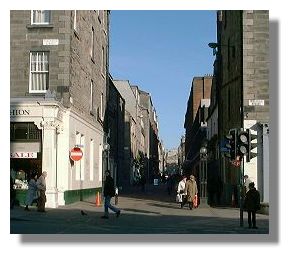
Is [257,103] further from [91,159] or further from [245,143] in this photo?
[91,159]

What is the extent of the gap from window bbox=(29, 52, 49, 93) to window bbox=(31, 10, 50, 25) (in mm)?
1475

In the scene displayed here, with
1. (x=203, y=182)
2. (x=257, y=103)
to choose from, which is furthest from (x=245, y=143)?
(x=203, y=182)

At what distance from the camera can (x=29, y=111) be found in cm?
2614

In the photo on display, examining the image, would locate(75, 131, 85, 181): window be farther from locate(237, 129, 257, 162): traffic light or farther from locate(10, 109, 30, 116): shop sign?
locate(237, 129, 257, 162): traffic light

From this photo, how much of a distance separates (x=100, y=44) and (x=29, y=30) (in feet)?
38.2

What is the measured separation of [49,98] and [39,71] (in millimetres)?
2447

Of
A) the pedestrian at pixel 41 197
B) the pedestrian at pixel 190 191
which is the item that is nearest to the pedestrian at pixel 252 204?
the pedestrian at pixel 190 191

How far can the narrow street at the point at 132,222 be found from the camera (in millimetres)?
17875

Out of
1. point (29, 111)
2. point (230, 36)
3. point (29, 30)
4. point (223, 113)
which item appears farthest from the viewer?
→ point (223, 113)

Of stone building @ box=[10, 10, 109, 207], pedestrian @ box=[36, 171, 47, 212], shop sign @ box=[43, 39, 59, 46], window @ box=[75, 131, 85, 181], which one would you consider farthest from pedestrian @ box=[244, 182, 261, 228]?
shop sign @ box=[43, 39, 59, 46]

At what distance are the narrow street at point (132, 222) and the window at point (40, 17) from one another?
8.86m

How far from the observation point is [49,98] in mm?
26297
